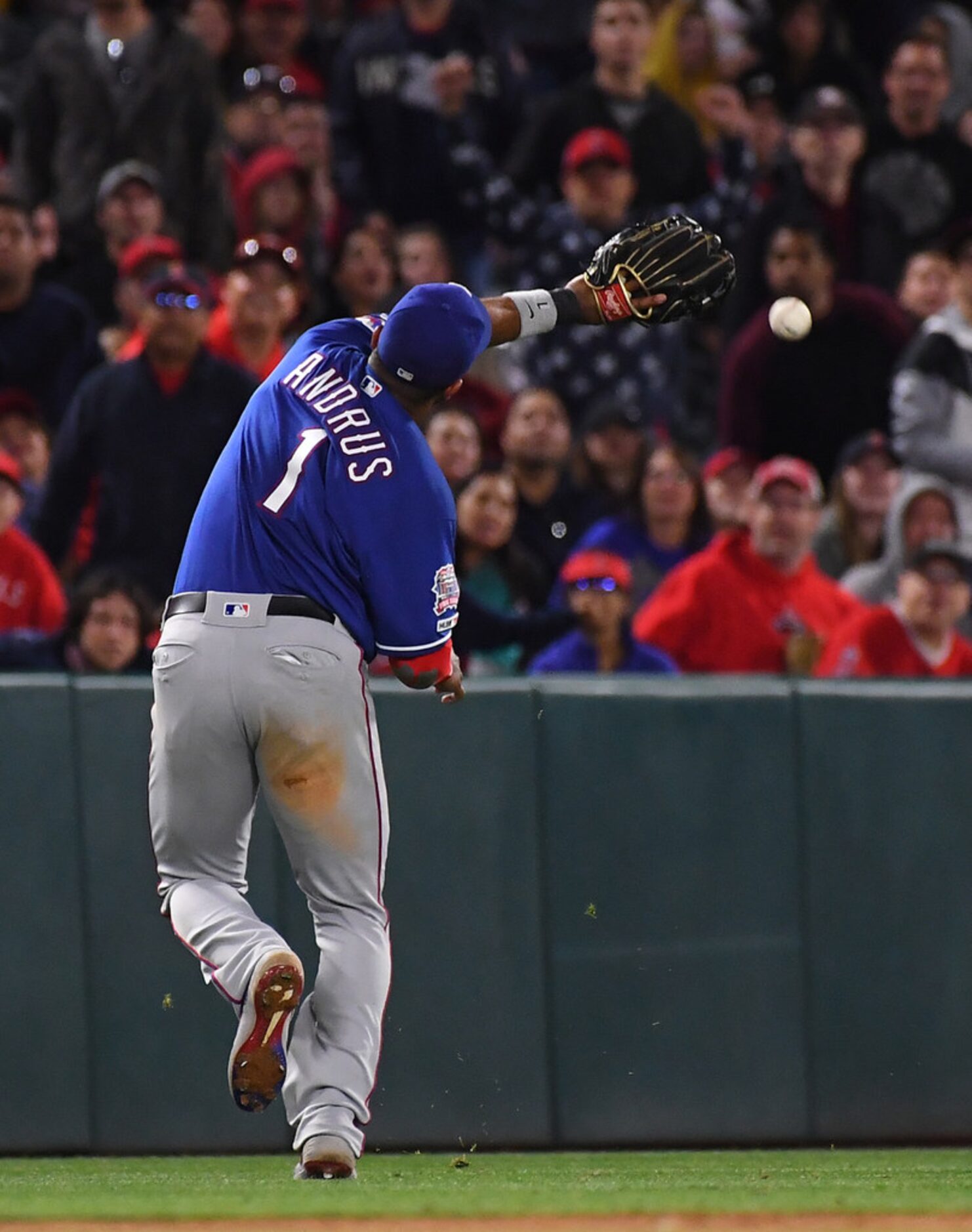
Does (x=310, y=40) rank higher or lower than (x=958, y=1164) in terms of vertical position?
higher

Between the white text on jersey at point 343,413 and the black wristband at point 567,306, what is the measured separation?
25.1 inches

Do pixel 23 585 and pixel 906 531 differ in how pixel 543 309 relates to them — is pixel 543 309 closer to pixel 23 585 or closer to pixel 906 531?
pixel 23 585

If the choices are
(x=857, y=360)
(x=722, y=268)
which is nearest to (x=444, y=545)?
(x=722, y=268)

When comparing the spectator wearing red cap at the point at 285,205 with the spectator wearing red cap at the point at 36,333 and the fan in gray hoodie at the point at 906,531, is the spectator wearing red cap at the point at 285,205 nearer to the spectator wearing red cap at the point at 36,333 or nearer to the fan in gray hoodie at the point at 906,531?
the spectator wearing red cap at the point at 36,333

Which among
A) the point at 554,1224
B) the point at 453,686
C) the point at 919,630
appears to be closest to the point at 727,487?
the point at 919,630

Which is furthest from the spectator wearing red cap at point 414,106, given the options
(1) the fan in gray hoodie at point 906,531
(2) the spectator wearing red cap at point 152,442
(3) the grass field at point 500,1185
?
(3) the grass field at point 500,1185

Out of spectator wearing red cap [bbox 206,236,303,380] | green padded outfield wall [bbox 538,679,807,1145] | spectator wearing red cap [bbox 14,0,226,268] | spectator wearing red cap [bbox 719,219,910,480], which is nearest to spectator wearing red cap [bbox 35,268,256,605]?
spectator wearing red cap [bbox 206,236,303,380]

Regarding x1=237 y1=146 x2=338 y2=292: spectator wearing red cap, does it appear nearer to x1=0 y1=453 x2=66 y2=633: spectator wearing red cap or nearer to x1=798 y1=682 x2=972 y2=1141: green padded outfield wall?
x1=0 y1=453 x2=66 y2=633: spectator wearing red cap

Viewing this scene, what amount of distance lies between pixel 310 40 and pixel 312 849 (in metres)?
7.82

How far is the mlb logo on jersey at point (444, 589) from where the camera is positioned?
494 cm

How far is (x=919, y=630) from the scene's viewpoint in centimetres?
743

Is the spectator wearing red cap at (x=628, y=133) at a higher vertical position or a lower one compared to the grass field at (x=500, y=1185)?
higher

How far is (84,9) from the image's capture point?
1173 centimetres

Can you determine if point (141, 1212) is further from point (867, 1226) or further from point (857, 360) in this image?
point (857, 360)
